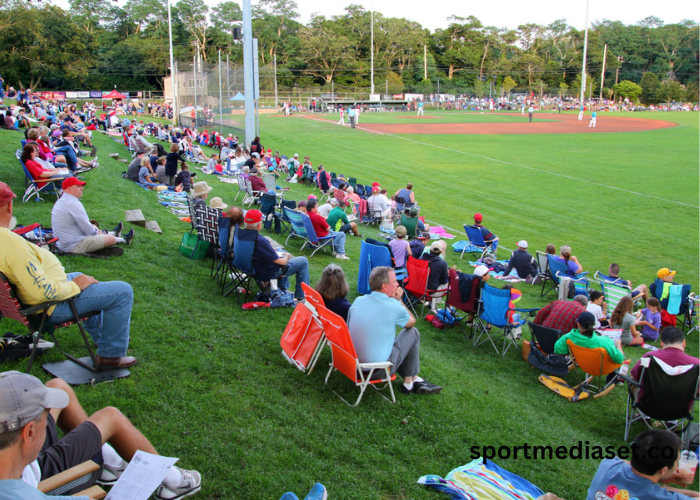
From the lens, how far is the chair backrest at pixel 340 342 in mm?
4699

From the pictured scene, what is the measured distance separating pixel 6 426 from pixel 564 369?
19.2 ft

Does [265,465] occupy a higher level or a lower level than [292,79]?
lower

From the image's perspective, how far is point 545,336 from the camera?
21.5ft

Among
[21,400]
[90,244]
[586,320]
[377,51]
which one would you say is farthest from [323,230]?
[377,51]

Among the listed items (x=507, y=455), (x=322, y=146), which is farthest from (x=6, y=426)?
(x=322, y=146)

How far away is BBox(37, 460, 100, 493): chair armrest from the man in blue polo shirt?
2.61 meters

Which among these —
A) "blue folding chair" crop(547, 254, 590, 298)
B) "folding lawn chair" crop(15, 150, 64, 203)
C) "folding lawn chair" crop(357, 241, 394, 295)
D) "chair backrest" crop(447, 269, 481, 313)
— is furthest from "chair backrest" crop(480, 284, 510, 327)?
"folding lawn chair" crop(15, 150, 64, 203)

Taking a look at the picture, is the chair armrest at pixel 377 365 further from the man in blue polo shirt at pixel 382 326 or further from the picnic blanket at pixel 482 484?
the picnic blanket at pixel 482 484

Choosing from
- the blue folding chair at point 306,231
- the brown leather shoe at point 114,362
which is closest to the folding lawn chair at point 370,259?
the blue folding chair at point 306,231

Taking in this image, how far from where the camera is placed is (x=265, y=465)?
3.86m

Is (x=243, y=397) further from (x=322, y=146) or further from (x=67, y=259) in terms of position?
(x=322, y=146)

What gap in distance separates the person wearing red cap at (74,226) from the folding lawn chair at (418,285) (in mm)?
4342

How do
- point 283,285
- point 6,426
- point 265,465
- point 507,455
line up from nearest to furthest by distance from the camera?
1. point 6,426
2. point 265,465
3. point 507,455
4. point 283,285

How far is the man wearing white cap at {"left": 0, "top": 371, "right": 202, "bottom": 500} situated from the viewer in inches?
89.0
